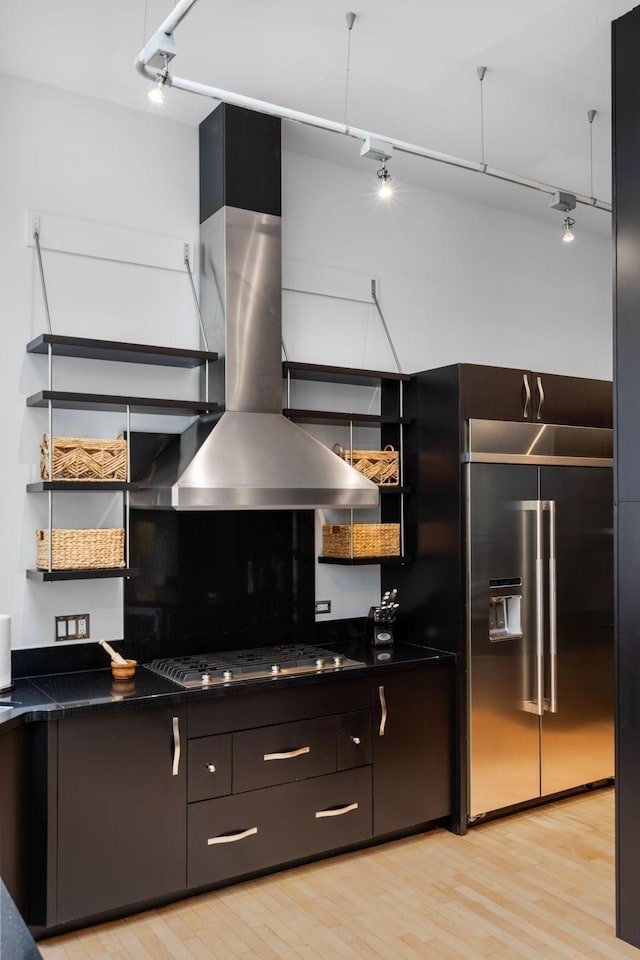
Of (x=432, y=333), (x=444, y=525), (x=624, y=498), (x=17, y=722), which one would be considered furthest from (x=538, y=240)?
(x=17, y=722)

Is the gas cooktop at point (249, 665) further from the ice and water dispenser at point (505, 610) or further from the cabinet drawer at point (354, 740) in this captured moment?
the ice and water dispenser at point (505, 610)

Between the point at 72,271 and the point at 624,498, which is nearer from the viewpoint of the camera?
the point at 624,498

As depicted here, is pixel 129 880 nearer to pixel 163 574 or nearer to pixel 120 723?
pixel 120 723

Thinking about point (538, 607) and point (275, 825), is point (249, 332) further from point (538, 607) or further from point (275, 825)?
point (275, 825)

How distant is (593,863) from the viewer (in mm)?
3381

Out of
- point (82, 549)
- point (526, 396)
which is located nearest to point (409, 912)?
point (82, 549)

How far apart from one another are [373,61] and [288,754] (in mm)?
2737

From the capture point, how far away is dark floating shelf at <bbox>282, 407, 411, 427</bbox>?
12.3 ft

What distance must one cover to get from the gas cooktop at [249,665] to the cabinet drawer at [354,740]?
0.21 m

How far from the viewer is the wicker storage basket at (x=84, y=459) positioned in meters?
3.11

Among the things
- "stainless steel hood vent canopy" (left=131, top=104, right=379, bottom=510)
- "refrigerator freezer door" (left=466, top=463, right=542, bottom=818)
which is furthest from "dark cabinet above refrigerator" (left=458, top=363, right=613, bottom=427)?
"stainless steel hood vent canopy" (left=131, top=104, right=379, bottom=510)

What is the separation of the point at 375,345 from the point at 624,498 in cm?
186

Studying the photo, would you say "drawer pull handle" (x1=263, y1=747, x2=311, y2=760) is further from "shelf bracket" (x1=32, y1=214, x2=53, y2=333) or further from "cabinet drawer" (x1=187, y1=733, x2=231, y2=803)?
"shelf bracket" (x1=32, y1=214, x2=53, y2=333)

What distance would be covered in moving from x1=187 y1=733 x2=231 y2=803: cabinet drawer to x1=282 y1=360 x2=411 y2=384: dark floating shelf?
1627mm
